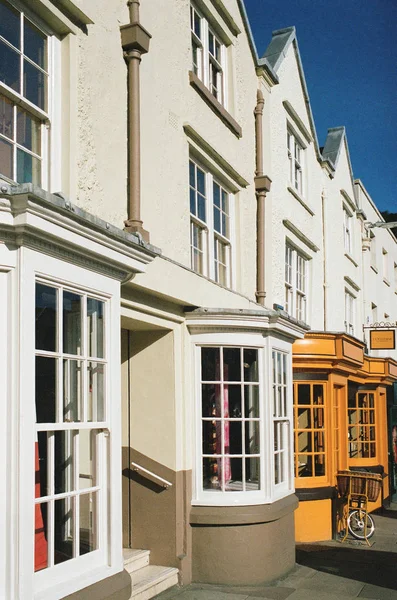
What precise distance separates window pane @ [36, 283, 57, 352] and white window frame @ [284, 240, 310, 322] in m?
8.87

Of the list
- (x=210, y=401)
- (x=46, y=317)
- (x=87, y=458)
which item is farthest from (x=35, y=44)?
(x=210, y=401)

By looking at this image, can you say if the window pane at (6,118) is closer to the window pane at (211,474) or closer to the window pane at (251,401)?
the window pane at (251,401)

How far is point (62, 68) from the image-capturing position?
709 cm

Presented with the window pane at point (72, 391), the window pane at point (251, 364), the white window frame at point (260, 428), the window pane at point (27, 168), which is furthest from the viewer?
the window pane at point (251, 364)

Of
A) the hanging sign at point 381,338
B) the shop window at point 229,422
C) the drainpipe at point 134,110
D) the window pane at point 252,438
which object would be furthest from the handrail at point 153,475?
the hanging sign at point 381,338

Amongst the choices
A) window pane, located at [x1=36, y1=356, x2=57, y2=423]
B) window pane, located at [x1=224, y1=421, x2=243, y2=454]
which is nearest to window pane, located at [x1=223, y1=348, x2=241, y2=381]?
window pane, located at [x1=224, y1=421, x2=243, y2=454]

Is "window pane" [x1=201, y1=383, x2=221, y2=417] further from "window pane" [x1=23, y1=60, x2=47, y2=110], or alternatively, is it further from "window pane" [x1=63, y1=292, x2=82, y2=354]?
"window pane" [x1=23, y1=60, x2=47, y2=110]

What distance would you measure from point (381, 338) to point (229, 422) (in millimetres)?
10036

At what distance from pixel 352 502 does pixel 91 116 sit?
33.8ft

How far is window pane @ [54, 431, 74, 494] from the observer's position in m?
5.42

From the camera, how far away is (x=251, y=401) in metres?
9.75

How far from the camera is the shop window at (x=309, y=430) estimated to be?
13.5 m

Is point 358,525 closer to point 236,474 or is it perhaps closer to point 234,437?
point 236,474

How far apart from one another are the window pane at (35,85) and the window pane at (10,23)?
22 cm
